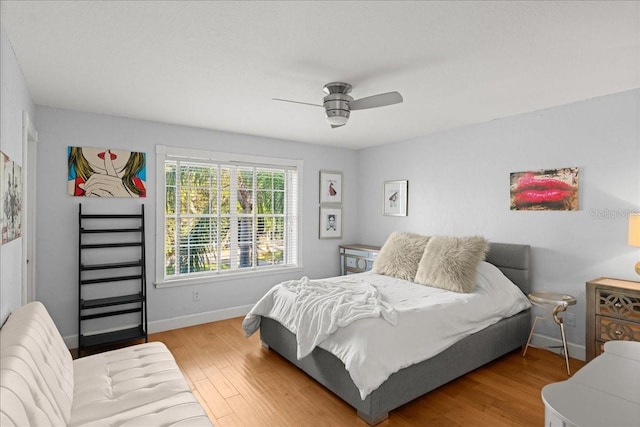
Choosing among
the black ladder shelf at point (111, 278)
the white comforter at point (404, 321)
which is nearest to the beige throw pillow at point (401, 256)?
the white comforter at point (404, 321)

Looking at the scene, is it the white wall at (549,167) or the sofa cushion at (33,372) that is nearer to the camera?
the sofa cushion at (33,372)

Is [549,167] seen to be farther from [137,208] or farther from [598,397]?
[137,208]

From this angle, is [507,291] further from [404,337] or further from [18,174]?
[18,174]

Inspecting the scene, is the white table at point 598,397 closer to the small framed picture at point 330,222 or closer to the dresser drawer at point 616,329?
the dresser drawer at point 616,329

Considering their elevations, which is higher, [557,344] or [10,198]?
[10,198]

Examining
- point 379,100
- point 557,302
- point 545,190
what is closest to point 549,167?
point 545,190

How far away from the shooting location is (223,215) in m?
4.51

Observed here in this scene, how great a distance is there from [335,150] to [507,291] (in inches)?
128

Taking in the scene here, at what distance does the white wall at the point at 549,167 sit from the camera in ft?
9.89

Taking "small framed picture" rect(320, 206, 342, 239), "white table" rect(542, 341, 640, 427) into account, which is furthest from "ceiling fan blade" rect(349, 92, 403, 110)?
"small framed picture" rect(320, 206, 342, 239)

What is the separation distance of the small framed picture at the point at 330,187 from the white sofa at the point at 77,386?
353 cm

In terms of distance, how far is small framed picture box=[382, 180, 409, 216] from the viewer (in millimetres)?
4965

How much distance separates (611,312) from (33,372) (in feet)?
12.6

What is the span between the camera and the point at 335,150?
552cm
